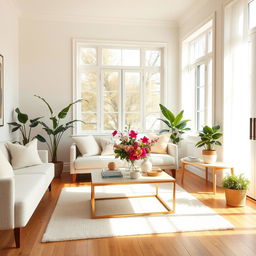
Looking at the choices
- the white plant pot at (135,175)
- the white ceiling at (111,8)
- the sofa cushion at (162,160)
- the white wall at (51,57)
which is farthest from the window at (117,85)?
the white plant pot at (135,175)

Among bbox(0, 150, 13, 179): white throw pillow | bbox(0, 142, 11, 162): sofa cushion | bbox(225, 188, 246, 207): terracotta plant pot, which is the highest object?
bbox(0, 142, 11, 162): sofa cushion

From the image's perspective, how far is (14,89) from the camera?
4.96m

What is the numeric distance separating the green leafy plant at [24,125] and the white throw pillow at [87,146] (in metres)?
0.81

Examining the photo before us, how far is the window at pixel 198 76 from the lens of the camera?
15.8ft

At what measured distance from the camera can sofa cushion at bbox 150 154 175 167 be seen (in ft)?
15.2

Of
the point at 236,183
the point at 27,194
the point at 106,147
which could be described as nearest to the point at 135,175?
the point at 27,194

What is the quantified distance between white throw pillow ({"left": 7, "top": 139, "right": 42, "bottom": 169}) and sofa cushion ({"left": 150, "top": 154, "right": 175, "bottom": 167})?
Result: 6.45ft

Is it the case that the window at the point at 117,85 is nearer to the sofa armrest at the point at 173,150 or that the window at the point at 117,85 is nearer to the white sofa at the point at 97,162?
the sofa armrest at the point at 173,150

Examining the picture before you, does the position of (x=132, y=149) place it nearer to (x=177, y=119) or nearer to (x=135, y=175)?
(x=135, y=175)

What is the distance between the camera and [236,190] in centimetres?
319

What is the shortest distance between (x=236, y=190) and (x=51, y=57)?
4.26 m

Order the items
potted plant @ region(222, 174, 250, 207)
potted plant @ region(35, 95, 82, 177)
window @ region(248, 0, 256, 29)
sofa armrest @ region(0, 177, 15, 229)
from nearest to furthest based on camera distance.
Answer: sofa armrest @ region(0, 177, 15, 229), potted plant @ region(222, 174, 250, 207), window @ region(248, 0, 256, 29), potted plant @ region(35, 95, 82, 177)

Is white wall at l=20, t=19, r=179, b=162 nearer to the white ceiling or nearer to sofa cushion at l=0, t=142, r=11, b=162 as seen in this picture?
the white ceiling

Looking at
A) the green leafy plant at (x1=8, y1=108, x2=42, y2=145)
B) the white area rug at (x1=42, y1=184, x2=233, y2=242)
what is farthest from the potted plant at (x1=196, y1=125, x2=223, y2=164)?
the green leafy plant at (x1=8, y1=108, x2=42, y2=145)
